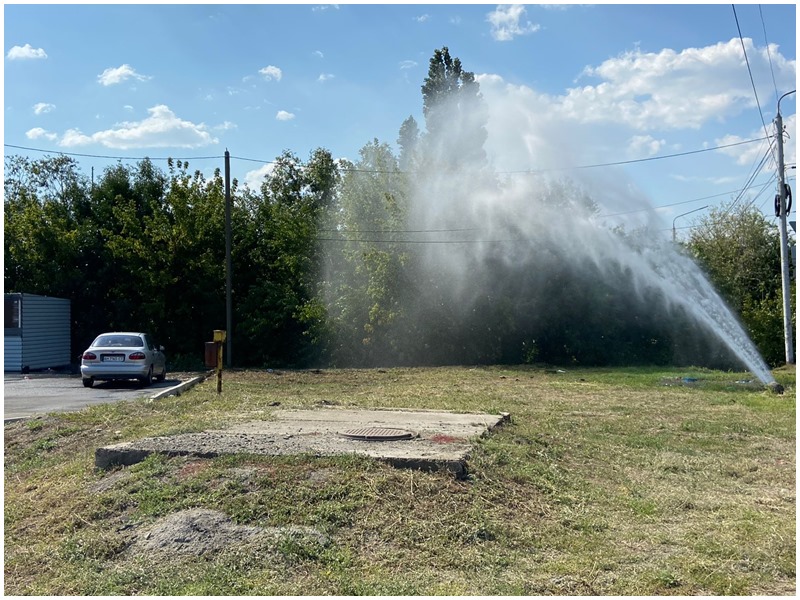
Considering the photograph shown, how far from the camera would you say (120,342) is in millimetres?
19266

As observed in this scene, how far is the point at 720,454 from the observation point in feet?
31.9

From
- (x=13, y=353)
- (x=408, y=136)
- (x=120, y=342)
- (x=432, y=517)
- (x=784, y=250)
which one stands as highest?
(x=408, y=136)

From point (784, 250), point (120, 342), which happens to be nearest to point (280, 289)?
point (120, 342)

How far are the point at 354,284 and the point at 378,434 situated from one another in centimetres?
2132

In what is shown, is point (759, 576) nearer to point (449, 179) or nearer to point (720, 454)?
point (720, 454)

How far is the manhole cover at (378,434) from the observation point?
868 centimetres

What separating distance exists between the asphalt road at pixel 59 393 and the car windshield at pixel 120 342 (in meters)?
1.05

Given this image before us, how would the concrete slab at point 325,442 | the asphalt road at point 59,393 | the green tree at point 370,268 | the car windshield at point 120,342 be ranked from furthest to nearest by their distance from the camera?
the green tree at point 370,268 → the car windshield at point 120,342 → the asphalt road at point 59,393 → the concrete slab at point 325,442

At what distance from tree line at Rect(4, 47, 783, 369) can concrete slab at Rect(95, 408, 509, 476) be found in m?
→ 18.7

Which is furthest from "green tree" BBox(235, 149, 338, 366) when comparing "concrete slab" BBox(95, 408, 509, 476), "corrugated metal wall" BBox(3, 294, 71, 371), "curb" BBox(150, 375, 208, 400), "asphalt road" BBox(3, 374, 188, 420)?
"concrete slab" BBox(95, 408, 509, 476)

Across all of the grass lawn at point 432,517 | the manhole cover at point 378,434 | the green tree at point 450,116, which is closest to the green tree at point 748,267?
the green tree at point 450,116

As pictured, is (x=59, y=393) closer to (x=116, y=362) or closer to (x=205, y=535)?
(x=116, y=362)

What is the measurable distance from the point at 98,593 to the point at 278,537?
1.32 m

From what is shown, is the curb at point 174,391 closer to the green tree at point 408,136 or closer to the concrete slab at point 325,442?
the concrete slab at point 325,442
